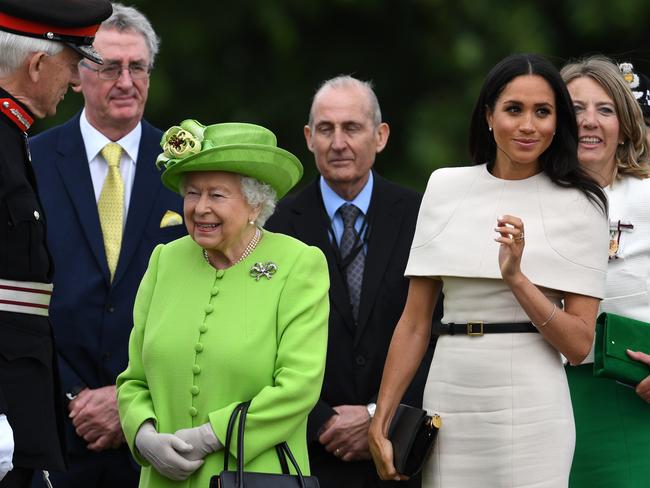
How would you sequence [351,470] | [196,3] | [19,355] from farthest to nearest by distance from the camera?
1. [196,3]
2. [351,470]
3. [19,355]

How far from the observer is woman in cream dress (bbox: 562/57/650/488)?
19.7 ft

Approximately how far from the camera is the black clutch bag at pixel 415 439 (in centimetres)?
554

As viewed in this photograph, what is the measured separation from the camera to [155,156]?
6.75 m

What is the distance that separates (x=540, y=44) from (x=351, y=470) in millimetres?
5762

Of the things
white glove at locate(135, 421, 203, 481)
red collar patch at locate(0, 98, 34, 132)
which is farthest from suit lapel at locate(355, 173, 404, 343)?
red collar patch at locate(0, 98, 34, 132)

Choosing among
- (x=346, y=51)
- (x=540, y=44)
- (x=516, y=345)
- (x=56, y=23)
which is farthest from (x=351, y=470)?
(x=346, y=51)

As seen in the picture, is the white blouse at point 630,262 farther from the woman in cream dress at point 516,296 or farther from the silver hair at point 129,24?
the silver hair at point 129,24

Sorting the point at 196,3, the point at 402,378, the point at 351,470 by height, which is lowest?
the point at 351,470

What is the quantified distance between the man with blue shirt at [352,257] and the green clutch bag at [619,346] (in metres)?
0.81

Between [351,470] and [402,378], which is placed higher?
[402,378]

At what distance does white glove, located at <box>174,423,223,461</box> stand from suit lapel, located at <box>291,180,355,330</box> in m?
1.18

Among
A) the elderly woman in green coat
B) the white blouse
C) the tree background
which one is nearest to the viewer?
the elderly woman in green coat

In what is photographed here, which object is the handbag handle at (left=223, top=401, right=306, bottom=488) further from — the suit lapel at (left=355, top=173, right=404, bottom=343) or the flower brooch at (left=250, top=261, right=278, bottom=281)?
the suit lapel at (left=355, top=173, right=404, bottom=343)

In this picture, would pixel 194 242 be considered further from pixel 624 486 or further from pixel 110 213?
pixel 624 486
